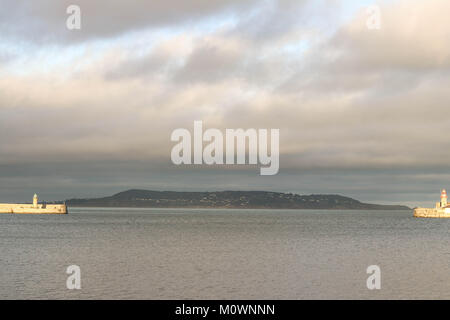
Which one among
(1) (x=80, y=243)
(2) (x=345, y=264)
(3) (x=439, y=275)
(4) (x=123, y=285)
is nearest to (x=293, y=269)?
(2) (x=345, y=264)

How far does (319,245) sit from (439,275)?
108 ft

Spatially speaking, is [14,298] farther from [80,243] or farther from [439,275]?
[80,243]
